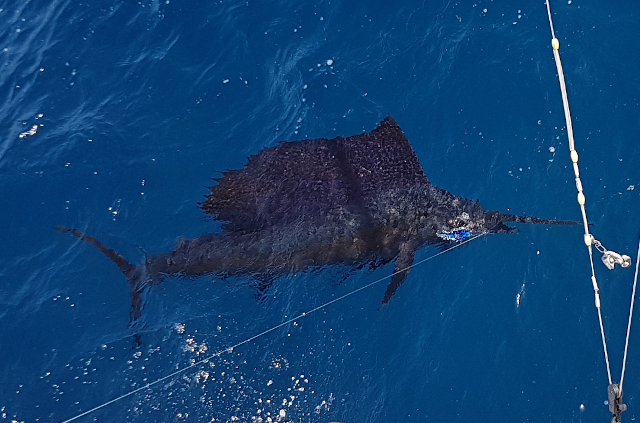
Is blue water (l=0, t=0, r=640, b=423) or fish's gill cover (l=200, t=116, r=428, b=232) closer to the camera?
blue water (l=0, t=0, r=640, b=423)

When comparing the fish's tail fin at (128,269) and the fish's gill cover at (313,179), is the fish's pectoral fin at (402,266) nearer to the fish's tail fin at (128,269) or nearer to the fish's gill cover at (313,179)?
the fish's gill cover at (313,179)

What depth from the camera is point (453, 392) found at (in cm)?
938

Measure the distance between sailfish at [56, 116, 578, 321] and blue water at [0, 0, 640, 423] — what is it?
0.25 metres

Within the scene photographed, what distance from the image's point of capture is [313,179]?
9984mm

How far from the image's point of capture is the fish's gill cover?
966cm

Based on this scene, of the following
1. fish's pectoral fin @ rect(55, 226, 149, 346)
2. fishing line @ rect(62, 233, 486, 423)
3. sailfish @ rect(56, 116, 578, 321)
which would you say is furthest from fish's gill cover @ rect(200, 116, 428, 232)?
fish's pectoral fin @ rect(55, 226, 149, 346)

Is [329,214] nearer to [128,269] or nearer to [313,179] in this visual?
[313,179]

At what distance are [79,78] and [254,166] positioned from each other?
3849mm

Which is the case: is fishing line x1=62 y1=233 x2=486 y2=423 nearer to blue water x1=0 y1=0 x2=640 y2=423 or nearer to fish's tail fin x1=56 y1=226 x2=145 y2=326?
blue water x1=0 y1=0 x2=640 y2=423

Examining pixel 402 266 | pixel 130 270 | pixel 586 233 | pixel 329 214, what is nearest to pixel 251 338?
pixel 130 270

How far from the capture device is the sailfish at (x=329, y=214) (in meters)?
9.50

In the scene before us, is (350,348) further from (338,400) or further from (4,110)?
(4,110)

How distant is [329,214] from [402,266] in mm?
1782

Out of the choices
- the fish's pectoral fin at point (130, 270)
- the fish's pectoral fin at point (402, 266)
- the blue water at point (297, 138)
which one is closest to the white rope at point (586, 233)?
the blue water at point (297, 138)
